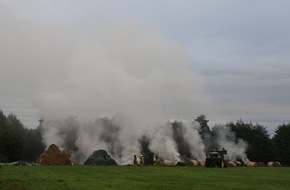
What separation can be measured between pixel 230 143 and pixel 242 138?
265 cm

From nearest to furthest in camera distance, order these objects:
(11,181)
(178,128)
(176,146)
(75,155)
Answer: (11,181)
(75,155)
(176,146)
(178,128)

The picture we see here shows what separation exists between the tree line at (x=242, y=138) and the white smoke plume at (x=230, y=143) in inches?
25.4

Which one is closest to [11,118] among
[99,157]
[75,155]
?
[75,155]

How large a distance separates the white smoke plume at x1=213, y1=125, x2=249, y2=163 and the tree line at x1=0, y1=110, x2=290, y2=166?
65cm

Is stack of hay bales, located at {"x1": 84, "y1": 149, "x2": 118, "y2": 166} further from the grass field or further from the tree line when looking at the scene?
the grass field

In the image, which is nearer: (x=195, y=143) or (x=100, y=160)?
(x=100, y=160)

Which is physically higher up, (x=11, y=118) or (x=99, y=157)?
(x=11, y=118)

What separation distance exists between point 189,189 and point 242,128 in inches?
2882

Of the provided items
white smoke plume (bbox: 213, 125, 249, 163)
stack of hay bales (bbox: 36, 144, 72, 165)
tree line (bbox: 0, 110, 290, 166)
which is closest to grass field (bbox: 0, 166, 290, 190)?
stack of hay bales (bbox: 36, 144, 72, 165)

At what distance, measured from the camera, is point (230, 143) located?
9156 centimetres

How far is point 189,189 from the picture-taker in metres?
23.3

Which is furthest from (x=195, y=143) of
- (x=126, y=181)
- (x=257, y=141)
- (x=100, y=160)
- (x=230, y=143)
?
(x=126, y=181)

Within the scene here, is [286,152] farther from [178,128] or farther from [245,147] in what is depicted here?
[178,128]

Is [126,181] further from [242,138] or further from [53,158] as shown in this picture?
[242,138]
